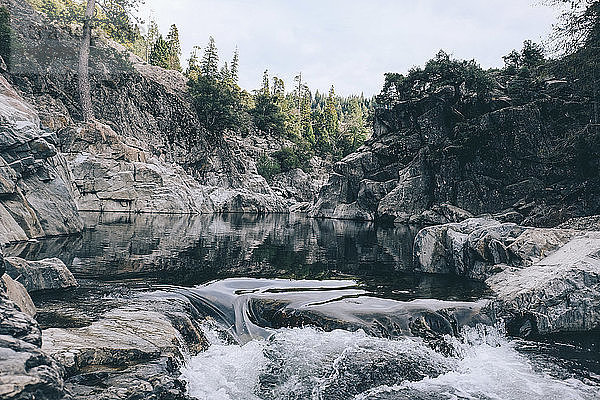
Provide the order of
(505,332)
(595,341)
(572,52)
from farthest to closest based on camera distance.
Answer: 1. (572,52)
2. (505,332)
3. (595,341)

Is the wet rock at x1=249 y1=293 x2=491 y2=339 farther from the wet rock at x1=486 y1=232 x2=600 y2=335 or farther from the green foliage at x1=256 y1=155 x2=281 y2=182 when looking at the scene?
the green foliage at x1=256 y1=155 x2=281 y2=182

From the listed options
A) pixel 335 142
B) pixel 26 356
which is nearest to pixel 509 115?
pixel 26 356

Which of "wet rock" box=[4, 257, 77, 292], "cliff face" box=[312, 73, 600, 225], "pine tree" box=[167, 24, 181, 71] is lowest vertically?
"wet rock" box=[4, 257, 77, 292]

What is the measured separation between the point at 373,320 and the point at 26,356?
6480mm

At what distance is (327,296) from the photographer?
404 inches

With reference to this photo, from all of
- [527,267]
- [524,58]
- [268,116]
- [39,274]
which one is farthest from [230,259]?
[268,116]

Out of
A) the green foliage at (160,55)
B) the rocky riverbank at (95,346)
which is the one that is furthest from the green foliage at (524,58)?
the green foliage at (160,55)

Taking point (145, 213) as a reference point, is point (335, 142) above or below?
above

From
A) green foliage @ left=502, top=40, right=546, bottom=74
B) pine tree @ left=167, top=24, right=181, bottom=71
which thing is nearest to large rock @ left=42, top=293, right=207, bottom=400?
green foliage @ left=502, top=40, right=546, bottom=74

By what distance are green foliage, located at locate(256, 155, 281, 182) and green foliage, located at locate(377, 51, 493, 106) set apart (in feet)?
68.7

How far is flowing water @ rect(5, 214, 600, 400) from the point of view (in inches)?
256

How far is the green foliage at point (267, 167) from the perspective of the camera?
62.0 meters

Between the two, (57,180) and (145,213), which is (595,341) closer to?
(57,180)

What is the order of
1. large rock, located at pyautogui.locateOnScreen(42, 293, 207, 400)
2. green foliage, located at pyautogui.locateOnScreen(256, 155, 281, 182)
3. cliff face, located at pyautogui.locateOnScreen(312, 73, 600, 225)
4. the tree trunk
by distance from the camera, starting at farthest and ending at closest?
green foliage, located at pyautogui.locateOnScreen(256, 155, 281, 182), the tree trunk, cliff face, located at pyautogui.locateOnScreen(312, 73, 600, 225), large rock, located at pyautogui.locateOnScreen(42, 293, 207, 400)
